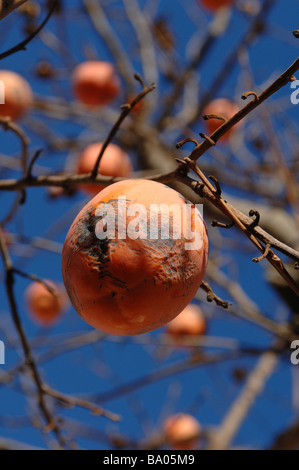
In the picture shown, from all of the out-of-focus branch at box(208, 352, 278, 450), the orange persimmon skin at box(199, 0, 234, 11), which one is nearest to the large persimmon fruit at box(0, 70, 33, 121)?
the orange persimmon skin at box(199, 0, 234, 11)

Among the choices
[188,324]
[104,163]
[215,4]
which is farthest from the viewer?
[188,324]

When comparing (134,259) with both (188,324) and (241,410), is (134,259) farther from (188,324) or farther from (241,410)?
(188,324)

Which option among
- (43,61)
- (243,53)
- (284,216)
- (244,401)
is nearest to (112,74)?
(43,61)

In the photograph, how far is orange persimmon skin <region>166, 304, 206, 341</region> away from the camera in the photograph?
103 inches

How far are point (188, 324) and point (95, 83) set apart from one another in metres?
1.41

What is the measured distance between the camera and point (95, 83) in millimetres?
2525

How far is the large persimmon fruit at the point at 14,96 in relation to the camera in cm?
192

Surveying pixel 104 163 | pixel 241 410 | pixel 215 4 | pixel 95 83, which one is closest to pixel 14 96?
pixel 104 163

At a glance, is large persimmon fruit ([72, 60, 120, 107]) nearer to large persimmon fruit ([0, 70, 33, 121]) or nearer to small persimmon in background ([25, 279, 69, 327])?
large persimmon fruit ([0, 70, 33, 121])

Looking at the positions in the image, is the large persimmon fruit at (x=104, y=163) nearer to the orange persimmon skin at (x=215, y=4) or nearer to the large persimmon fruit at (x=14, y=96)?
the large persimmon fruit at (x=14, y=96)

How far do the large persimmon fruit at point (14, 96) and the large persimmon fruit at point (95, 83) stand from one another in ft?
1.67

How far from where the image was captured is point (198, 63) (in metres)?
2.38

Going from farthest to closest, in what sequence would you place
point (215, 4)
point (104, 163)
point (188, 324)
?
point (188, 324) < point (215, 4) < point (104, 163)
